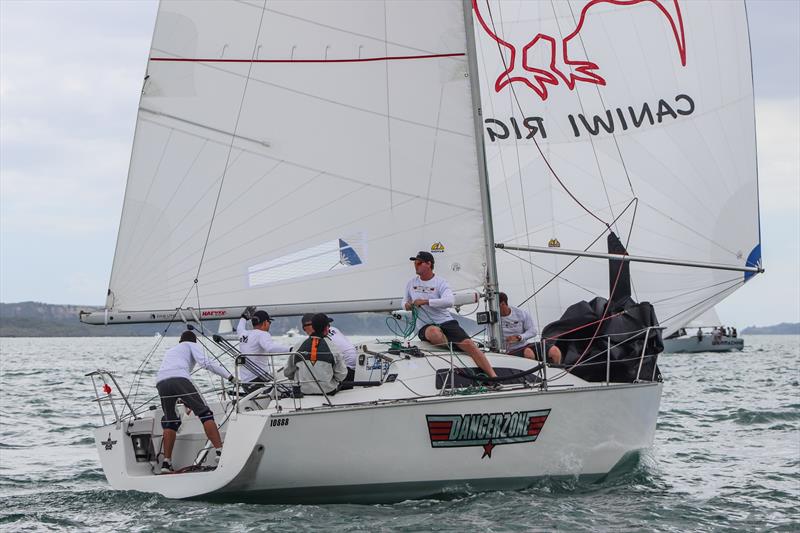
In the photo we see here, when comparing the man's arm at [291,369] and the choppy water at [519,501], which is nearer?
the choppy water at [519,501]

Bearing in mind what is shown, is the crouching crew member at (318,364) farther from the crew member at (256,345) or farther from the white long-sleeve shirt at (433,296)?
the white long-sleeve shirt at (433,296)

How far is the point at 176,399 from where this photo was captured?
9898 millimetres

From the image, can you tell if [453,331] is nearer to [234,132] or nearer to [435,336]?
[435,336]

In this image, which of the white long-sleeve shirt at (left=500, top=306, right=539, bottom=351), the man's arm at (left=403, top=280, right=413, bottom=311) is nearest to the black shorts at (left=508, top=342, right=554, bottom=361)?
the white long-sleeve shirt at (left=500, top=306, right=539, bottom=351)

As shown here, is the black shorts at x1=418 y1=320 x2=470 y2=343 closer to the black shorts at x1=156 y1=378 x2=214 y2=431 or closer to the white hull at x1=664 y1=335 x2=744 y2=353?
the black shorts at x1=156 y1=378 x2=214 y2=431

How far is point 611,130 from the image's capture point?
14.3 metres

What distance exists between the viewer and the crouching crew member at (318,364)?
30.6 feet

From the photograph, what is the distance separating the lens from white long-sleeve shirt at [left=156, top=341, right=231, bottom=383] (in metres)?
9.63

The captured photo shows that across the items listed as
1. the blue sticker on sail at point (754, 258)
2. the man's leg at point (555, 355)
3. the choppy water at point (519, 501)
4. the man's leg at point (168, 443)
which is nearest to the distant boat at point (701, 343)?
the choppy water at point (519, 501)

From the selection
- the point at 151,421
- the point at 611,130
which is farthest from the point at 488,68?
the point at 151,421

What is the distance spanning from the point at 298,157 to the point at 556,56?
17.7 feet

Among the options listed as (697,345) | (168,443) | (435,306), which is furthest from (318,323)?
(697,345)

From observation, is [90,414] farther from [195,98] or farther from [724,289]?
[724,289]

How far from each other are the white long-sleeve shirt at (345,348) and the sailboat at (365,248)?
26 centimetres
